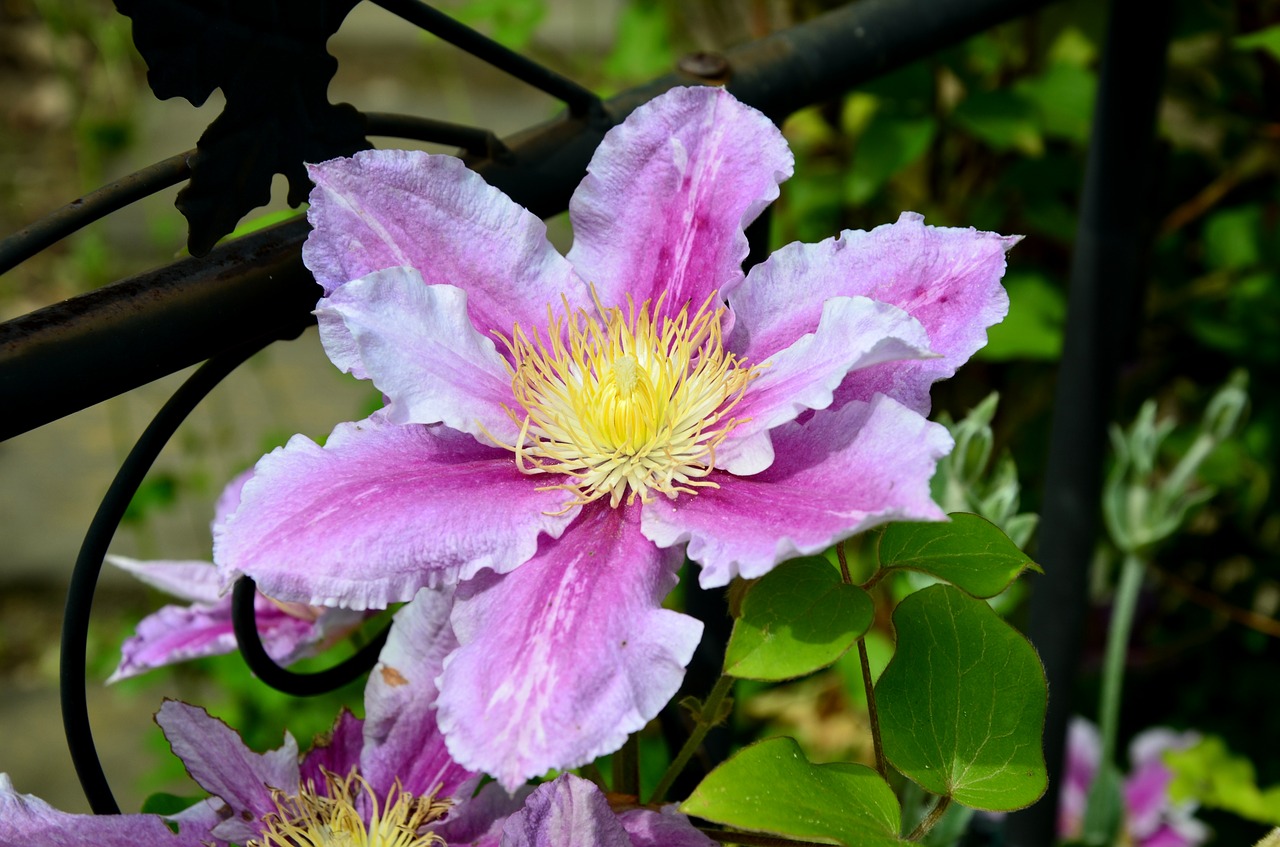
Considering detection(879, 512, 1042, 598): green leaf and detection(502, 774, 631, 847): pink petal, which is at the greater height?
detection(879, 512, 1042, 598): green leaf

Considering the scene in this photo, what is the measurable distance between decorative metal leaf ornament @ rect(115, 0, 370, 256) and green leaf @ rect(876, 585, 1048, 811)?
12.3 inches

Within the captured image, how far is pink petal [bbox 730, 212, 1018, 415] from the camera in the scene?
50cm

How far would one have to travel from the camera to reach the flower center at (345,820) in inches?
21.3

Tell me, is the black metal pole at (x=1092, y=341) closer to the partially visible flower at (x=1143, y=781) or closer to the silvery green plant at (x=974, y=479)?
the silvery green plant at (x=974, y=479)

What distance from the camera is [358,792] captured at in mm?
577

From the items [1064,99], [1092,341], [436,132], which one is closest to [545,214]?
[436,132]

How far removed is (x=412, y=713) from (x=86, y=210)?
25cm

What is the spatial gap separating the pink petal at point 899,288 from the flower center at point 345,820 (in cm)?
25

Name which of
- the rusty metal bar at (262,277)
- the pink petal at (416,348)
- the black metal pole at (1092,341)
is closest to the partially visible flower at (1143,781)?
the black metal pole at (1092,341)

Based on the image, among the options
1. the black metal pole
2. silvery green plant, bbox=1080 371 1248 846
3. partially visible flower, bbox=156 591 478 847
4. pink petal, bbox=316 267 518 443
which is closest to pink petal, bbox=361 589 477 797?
partially visible flower, bbox=156 591 478 847

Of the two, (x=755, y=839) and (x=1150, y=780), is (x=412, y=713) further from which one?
(x=1150, y=780)

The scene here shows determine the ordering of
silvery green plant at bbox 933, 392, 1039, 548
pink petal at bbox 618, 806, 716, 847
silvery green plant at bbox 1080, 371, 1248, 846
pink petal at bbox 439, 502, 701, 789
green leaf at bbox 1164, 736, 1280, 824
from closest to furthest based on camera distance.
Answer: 1. pink petal at bbox 439, 502, 701, 789
2. pink petal at bbox 618, 806, 716, 847
3. silvery green plant at bbox 933, 392, 1039, 548
4. silvery green plant at bbox 1080, 371, 1248, 846
5. green leaf at bbox 1164, 736, 1280, 824

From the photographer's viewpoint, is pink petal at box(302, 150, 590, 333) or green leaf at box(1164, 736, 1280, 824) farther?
green leaf at box(1164, 736, 1280, 824)

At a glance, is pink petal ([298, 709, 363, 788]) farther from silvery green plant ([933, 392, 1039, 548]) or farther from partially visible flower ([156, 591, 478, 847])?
silvery green plant ([933, 392, 1039, 548])
